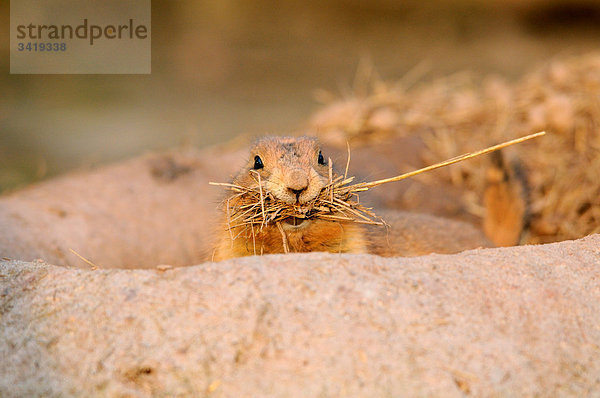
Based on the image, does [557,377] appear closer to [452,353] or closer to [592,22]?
[452,353]

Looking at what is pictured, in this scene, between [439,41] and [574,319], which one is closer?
[574,319]

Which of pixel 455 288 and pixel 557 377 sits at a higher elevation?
pixel 455 288

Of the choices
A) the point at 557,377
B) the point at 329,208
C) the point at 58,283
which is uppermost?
the point at 329,208

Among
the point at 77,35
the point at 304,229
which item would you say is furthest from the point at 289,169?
the point at 77,35

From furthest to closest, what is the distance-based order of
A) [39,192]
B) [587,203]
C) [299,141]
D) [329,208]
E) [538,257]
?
1. [587,203]
2. [39,192]
3. [299,141]
4. [329,208]
5. [538,257]

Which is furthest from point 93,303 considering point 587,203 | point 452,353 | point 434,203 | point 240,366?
point 587,203

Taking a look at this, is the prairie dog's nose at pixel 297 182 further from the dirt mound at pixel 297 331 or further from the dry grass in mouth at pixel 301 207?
the dirt mound at pixel 297 331

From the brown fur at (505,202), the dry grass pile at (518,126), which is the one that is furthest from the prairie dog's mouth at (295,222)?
the dry grass pile at (518,126)
